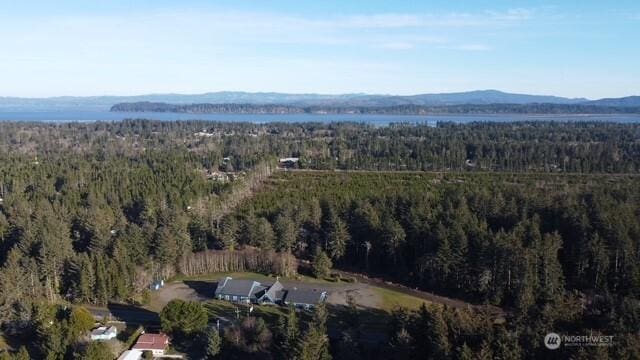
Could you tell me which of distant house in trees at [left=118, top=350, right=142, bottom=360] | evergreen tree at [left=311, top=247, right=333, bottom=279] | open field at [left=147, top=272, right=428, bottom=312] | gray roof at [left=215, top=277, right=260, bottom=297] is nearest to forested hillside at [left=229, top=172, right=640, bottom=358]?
evergreen tree at [left=311, top=247, right=333, bottom=279]

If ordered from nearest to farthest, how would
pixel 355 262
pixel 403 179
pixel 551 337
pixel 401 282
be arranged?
pixel 551 337 < pixel 401 282 < pixel 355 262 < pixel 403 179

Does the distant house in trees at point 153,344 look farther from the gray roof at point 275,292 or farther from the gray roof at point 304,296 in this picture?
the gray roof at point 304,296

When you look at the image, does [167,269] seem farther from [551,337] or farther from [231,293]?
[551,337]

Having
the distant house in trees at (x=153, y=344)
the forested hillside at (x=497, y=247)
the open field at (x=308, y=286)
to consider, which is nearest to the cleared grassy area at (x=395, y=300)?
the open field at (x=308, y=286)

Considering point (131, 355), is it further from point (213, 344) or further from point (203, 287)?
point (203, 287)

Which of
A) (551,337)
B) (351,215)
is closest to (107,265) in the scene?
(351,215)

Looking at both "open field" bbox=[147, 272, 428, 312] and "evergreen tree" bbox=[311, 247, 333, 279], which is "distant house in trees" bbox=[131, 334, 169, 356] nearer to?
"open field" bbox=[147, 272, 428, 312]

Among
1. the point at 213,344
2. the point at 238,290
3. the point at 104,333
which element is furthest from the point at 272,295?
the point at 104,333
